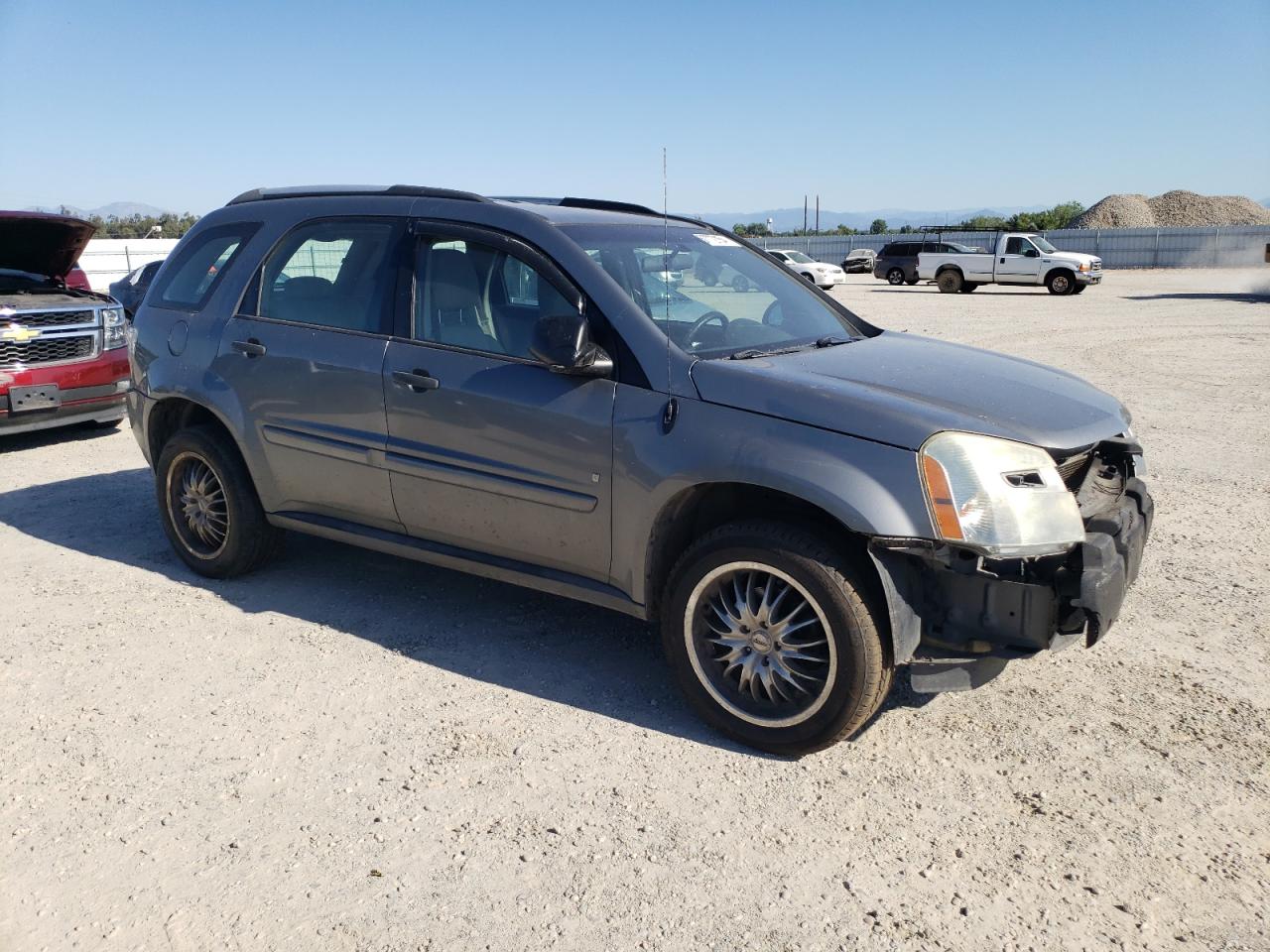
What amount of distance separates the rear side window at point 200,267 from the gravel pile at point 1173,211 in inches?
2461

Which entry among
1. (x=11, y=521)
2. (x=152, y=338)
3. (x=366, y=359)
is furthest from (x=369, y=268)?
(x=11, y=521)

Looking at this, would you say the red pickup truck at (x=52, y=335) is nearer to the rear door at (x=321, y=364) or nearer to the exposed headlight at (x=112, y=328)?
the exposed headlight at (x=112, y=328)

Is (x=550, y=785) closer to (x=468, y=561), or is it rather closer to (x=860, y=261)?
(x=468, y=561)

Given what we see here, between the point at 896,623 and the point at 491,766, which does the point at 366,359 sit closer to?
the point at 491,766

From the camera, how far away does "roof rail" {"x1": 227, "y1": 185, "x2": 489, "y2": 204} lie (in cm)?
473

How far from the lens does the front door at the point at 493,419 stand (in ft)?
13.5

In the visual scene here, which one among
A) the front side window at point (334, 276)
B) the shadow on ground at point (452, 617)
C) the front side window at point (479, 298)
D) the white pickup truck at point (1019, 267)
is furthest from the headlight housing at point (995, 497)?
the white pickup truck at point (1019, 267)

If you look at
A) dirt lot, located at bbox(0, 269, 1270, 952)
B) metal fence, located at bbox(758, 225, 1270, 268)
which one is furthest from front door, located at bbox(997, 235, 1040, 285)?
dirt lot, located at bbox(0, 269, 1270, 952)

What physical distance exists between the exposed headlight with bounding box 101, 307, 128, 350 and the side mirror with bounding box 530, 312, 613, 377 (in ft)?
22.6

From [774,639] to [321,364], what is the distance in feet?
8.03

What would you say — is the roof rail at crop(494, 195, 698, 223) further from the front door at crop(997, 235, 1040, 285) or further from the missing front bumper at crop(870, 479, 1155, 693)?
the front door at crop(997, 235, 1040, 285)

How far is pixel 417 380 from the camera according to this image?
178 inches

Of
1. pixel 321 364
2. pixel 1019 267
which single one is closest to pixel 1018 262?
pixel 1019 267

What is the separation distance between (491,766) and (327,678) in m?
1.06
